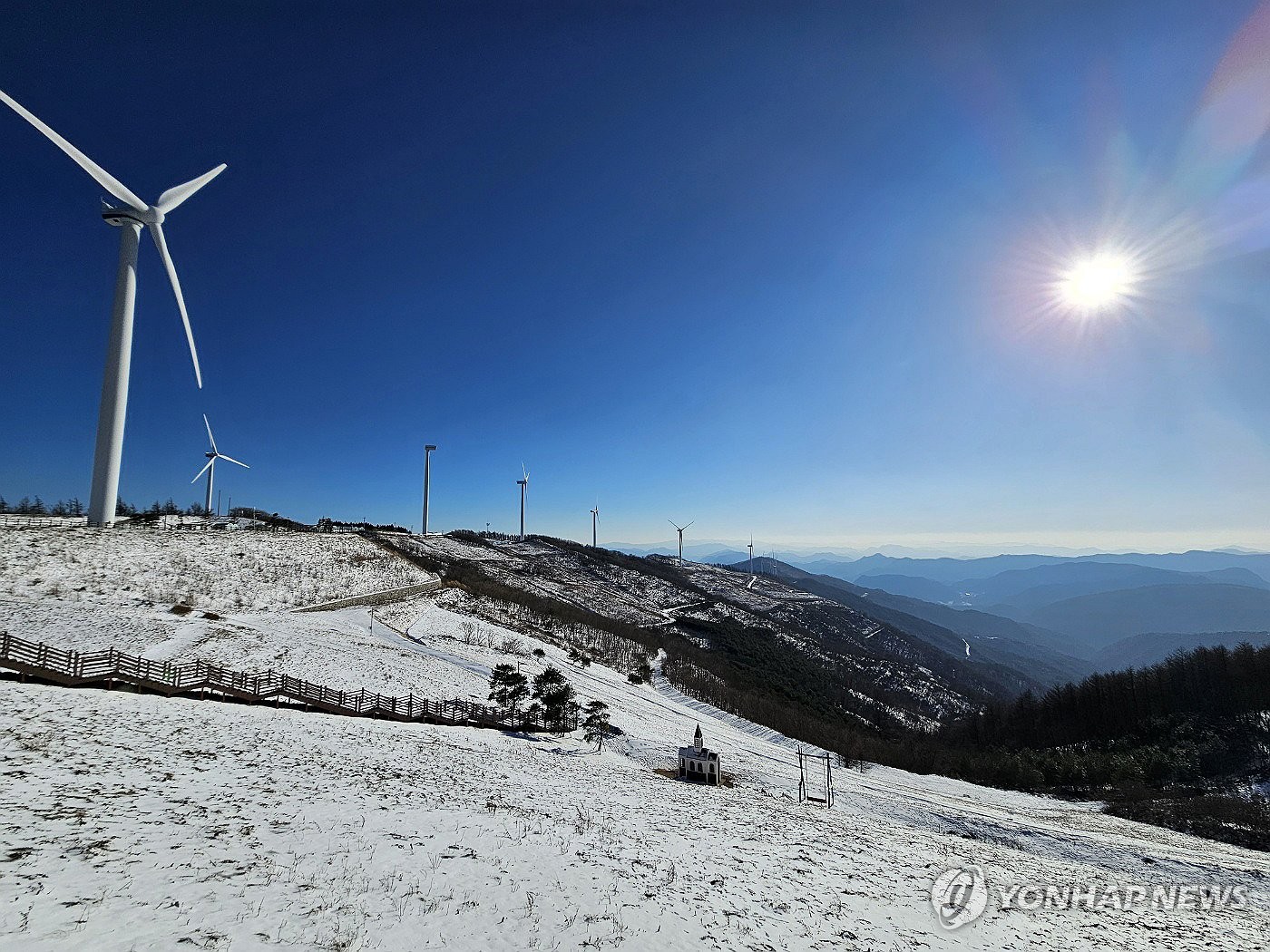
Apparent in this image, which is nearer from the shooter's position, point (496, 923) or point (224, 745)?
point (496, 923)

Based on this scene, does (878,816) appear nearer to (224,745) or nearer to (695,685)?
(224,745)

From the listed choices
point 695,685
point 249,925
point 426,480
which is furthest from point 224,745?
point 426,480

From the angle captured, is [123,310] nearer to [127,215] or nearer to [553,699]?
[127,215]

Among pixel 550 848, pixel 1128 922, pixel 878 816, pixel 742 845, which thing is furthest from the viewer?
pixel 878 816

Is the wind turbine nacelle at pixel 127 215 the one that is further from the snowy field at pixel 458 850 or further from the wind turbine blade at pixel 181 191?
the snowy field at pixel 458 850

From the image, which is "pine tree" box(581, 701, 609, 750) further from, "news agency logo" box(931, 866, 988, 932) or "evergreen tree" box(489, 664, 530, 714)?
"news agency logo" box(931, 866, 988, 932)

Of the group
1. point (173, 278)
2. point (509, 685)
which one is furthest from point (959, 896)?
point (173, 278)

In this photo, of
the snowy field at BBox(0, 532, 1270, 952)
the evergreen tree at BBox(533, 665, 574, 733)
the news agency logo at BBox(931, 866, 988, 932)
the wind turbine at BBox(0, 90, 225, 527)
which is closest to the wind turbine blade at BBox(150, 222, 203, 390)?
the wind turbine at BBox(0, 90, 225, 527)
